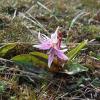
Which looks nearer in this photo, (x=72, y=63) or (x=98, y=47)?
(x=72, y=63)

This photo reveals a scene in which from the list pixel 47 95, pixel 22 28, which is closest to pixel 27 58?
pixel 47 95

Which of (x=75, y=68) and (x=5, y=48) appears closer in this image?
(x=75, y=68)

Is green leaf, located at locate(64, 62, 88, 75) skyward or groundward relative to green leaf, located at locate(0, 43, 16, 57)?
groundward

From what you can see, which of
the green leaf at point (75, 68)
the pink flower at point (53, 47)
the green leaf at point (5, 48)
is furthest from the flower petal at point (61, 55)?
the green leaf at point (5, 48)

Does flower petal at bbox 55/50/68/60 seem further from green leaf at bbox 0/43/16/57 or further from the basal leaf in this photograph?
green leaf at bbox 0/43/16/57

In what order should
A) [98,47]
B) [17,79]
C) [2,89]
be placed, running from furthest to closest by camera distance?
[98,47] → [17,79] → [2,89]

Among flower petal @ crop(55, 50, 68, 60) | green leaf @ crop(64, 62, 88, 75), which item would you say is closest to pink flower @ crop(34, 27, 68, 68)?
flower petal @ crop(55, 50, 68, 60)

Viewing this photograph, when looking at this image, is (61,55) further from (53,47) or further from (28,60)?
(28,60)

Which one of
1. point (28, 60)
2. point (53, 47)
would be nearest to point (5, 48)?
point (28, 60)

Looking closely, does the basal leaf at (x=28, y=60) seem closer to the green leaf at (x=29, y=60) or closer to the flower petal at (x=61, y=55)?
the green leaf at (x=29, y=60)

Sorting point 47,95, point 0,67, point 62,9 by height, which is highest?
point 62,9

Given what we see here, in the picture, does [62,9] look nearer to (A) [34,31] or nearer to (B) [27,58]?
(A) [34,31]
